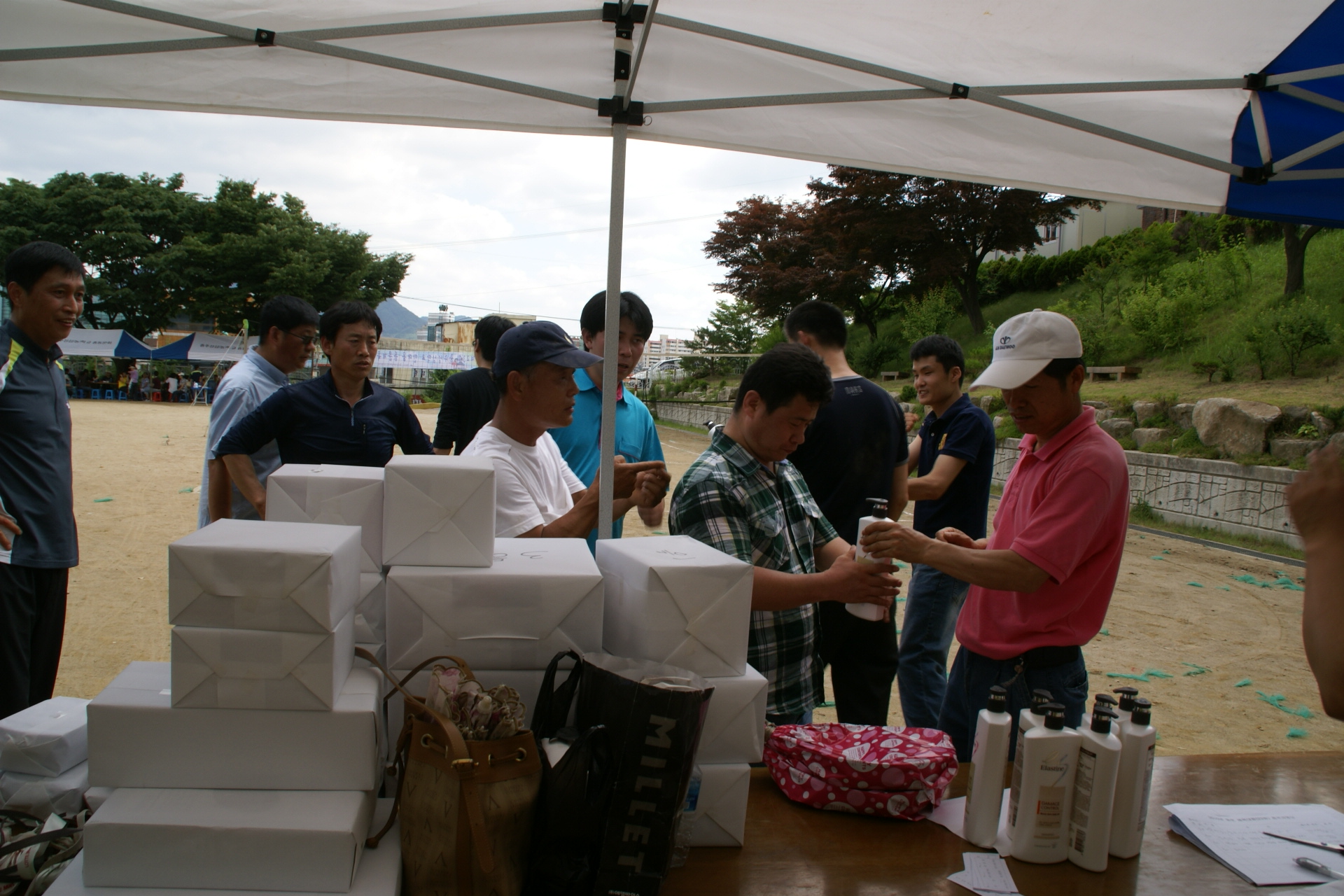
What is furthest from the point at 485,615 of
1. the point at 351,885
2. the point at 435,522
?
the point at 351,885

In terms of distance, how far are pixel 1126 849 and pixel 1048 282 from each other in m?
24.3

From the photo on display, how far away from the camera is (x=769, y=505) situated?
214 cm

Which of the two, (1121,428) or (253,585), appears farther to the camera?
(1121,428)

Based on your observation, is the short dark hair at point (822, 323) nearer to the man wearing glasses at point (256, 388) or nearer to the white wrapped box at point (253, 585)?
the man wearing glasses at point (256, 388)

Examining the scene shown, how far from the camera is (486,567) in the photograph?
1.55m

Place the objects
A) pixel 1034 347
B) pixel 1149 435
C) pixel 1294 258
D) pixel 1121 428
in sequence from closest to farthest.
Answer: pixel 1034 347 → pixel 1149 435 → pixel 1121 428 → pixel 1294 258

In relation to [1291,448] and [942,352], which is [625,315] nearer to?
[942,352]

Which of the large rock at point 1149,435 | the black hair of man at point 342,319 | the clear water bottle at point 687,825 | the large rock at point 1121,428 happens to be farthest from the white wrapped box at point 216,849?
the large rock at point 1121,428

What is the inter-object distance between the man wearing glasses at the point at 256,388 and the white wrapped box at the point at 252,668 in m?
2.14

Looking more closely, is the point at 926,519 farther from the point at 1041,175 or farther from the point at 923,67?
the point at 923,67

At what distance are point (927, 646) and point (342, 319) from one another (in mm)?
2922

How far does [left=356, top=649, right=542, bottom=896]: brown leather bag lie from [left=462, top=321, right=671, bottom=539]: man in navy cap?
3.30 feet

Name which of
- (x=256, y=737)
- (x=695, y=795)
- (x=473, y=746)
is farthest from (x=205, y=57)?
(x=695, y=795)

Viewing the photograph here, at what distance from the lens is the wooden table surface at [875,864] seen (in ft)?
4.68
